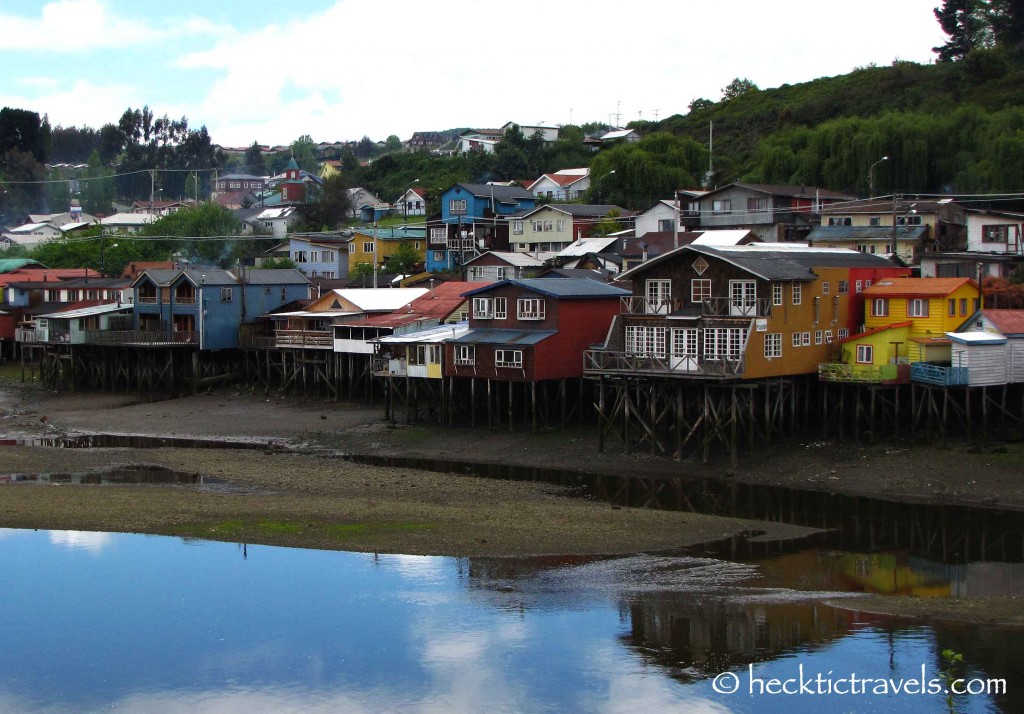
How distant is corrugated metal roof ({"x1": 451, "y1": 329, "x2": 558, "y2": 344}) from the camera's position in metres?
46.9

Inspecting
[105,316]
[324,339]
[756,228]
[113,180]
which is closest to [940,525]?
[324,339]

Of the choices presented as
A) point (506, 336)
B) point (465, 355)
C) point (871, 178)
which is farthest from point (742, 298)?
point (871, 178)

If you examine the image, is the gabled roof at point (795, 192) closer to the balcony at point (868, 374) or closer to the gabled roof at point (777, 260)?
the gabled roof at point (777, 260)

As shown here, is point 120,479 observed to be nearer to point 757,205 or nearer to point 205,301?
point 205,301

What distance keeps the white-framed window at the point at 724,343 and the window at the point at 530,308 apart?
8224mm

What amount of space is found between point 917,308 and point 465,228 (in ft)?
155

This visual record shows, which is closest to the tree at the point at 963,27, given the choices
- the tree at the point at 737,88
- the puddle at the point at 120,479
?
the tree at the point at 737,88

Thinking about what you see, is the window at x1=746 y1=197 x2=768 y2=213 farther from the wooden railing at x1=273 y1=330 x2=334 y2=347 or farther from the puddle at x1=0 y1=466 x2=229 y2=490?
the puddle at x1=0 y1=466 x2=229 y2=490

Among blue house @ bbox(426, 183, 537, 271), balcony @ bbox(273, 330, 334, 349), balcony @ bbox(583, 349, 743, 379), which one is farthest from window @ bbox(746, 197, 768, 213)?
balcony @ bbox(583, 349, 743, 379)

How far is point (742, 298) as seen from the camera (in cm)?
4241

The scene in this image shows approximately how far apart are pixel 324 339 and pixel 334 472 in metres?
18.9

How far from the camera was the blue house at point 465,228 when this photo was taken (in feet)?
282

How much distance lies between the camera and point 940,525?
3344 centimetres

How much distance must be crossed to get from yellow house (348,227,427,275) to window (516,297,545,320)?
133 ft
